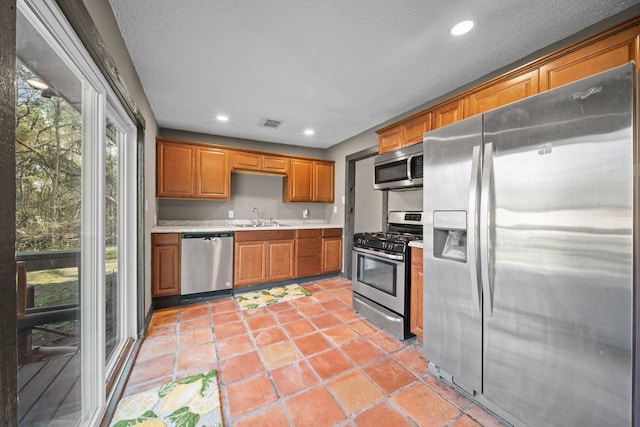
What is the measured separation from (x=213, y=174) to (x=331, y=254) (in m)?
2.31

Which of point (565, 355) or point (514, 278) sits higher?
point (514, 278)

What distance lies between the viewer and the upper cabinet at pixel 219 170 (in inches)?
130

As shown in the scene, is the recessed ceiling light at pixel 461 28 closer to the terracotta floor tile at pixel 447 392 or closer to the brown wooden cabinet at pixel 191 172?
the terracotta floor tile at pixel 447 392

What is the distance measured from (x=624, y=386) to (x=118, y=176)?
3334 millimetres

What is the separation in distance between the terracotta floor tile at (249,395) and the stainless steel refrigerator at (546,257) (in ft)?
4.08

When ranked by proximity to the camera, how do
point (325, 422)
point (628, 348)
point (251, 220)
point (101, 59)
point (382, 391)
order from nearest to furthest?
point (628, 348) < point (101, 59) < point (325, 422) < point (382, 391) < point (251, 220)

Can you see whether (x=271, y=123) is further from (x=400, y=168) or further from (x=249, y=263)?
(x=249, y=263)

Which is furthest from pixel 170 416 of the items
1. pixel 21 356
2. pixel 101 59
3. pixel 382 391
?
pixel 101 59

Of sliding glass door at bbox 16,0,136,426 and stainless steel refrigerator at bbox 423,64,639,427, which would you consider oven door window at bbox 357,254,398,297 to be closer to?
stainless steel refrigerator at bbox 423,64,639,427

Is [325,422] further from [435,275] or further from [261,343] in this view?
[435,275]

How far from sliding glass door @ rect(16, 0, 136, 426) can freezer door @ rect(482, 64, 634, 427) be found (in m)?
2.15

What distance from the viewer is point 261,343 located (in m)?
2.20

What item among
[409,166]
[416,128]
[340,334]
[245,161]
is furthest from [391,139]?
[245,161]

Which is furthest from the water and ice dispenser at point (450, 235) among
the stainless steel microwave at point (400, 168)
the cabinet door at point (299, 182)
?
the cabinet door at point (299, 182)
